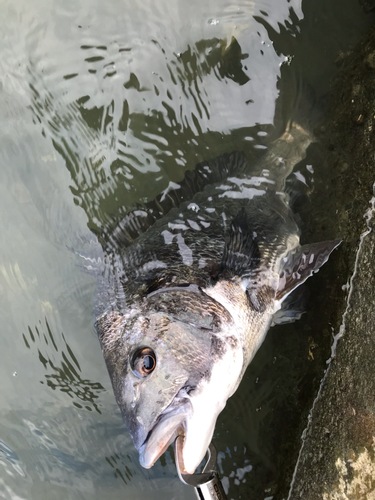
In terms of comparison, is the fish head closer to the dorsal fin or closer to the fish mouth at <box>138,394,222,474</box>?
the fish mouth at <box>138,394,222,474</box>

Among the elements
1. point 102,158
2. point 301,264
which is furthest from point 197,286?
point 102,158

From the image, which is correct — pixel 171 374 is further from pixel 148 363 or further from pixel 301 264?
pixel 301 264

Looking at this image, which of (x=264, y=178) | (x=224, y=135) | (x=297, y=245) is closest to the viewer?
(x=297, y=245)

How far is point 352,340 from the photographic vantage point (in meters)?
2.81

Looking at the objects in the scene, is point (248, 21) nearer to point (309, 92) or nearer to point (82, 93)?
point (309, 92)

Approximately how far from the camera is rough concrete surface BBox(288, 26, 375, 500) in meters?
2.57

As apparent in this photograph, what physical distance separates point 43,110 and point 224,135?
1.70 metres

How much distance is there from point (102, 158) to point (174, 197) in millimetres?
799

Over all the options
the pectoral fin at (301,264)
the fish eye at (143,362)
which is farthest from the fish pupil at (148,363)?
the pectoral fin at (301,264)

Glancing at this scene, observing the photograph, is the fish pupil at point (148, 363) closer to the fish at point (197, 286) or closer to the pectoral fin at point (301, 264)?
the fish at point (197, 286)

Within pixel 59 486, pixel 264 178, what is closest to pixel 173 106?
pixel 264 178

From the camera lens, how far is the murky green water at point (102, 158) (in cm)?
342

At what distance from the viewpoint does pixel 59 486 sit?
3637 millimetres

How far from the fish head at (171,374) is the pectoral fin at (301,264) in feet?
2.18
